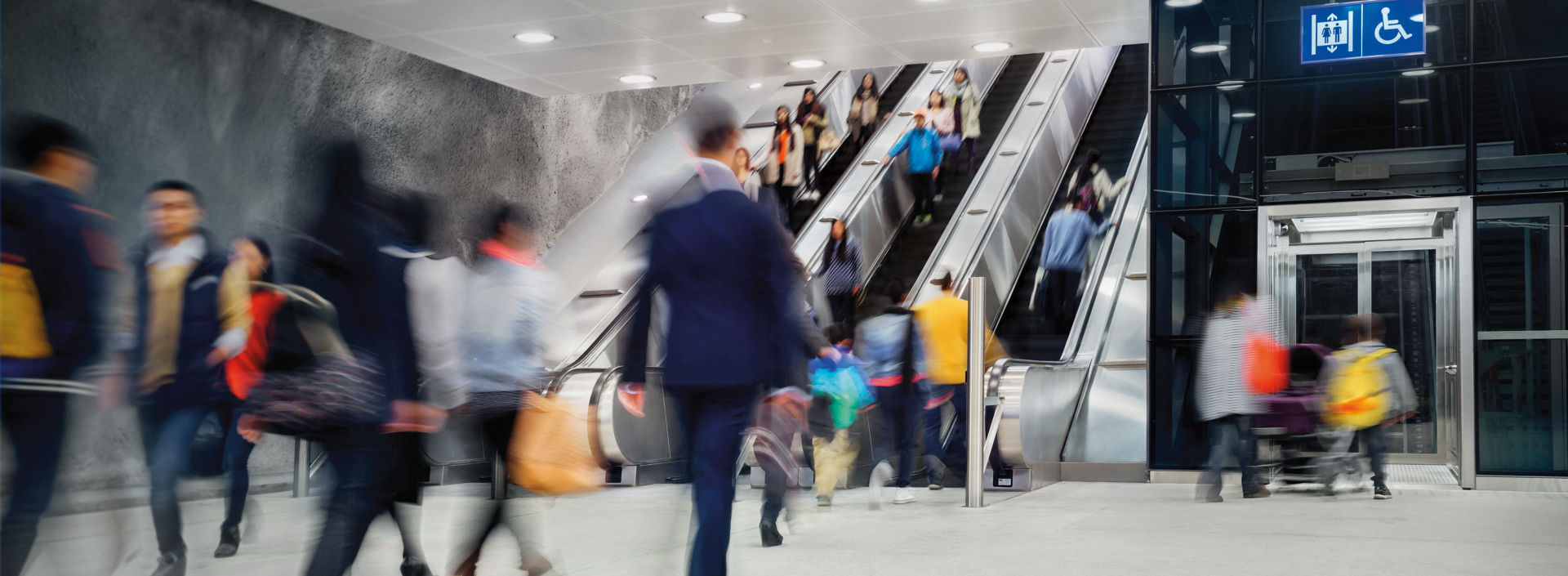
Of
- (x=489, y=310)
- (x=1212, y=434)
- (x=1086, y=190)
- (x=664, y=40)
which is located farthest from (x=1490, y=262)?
(x=489, y=310)

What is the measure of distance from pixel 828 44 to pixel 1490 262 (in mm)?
5489

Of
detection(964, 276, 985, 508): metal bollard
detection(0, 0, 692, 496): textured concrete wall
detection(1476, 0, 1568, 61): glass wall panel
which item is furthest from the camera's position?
detection(1476, 0, 1568, 61): glass wall panel

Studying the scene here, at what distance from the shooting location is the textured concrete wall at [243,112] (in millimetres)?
8461

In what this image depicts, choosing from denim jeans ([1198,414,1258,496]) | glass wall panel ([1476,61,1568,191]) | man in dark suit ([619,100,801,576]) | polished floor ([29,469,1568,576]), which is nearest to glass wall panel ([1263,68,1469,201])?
glass wall panel ([1476,61,1568,191])

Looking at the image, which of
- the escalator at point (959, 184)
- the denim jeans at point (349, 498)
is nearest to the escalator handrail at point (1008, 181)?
the escalator at point (959, 184)

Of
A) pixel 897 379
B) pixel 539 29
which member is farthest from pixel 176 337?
pixel 539 29

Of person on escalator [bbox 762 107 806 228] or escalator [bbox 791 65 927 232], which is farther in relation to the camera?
escalator [bbox 791 65 927 232]

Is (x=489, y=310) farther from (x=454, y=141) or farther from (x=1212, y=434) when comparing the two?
(x=454, y=141)

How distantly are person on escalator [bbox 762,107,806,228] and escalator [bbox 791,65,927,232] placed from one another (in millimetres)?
156

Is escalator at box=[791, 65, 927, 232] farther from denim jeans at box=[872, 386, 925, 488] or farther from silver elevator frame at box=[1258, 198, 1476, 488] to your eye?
denim jeans at box=[872, 386, 925, 488]

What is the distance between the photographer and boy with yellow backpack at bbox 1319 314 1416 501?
8703mm

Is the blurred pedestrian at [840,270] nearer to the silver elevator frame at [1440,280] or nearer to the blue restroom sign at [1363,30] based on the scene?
the silver elevator frame at [1440,280]

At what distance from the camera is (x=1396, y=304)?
12414 mm

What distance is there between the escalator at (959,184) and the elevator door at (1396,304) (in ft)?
11.6
